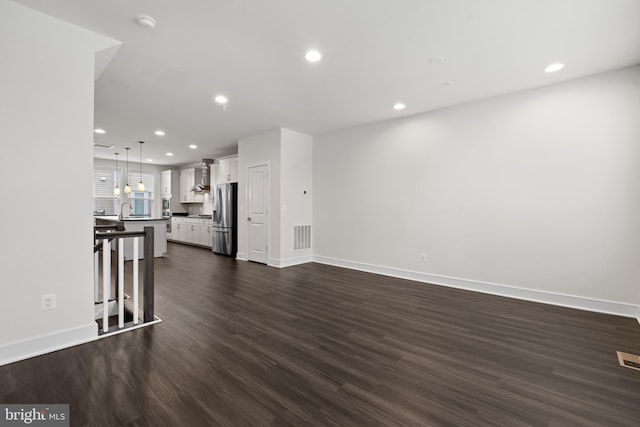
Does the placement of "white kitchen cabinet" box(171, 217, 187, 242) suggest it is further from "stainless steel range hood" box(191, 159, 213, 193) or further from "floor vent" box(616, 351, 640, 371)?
"floor vent" box(616, 351, 640, 371)

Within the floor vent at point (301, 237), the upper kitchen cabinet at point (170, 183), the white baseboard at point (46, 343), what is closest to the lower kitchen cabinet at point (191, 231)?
the upper kitchen cabinet at point (170, 183)

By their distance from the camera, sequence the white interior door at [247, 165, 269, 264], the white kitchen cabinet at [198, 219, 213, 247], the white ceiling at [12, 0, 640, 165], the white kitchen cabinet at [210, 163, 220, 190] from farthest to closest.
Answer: the white kitchen cabinet at [210, 163, 220, 190] < the white kitchen cabinet at [198, 219, 213, 247] < the white interior door at [247, 165, 269, 264] < the white ceiling at [12, 0, 640, 165]

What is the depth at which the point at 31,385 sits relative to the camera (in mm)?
1827

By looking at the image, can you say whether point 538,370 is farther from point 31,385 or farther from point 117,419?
point 31,385

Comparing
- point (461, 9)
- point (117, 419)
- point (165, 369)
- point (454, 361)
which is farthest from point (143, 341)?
point (461, 9)

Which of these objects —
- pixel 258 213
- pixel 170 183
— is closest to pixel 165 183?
pixel 170 183

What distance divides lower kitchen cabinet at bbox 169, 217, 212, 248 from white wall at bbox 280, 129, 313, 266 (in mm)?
3562

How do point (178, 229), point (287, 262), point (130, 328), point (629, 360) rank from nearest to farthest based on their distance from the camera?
point (629, 360), point (130, 328), point (287, 262), point (178, 229)

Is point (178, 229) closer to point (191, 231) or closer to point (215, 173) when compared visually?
point (191, 231)

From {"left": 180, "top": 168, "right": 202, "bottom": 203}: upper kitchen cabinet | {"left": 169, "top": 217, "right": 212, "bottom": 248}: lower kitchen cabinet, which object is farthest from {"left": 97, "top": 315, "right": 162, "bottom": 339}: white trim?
{"left": 180, "top": 168, "right": 202, "bottom": 203}: upper kitchen cabinet

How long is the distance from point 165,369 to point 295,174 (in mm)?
4396

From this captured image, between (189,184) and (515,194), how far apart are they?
31.6 feet

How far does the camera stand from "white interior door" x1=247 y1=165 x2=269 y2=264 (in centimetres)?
586

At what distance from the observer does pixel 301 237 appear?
6.05 metres
